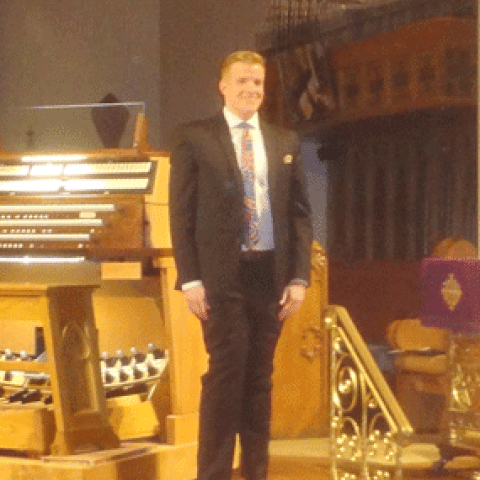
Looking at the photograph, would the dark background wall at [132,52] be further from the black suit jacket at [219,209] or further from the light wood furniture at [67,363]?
the black suit jacket at [219,209]

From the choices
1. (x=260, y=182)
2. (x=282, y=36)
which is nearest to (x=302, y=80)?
(x=282, y=36)

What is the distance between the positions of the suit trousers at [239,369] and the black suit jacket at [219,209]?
54 millimetres

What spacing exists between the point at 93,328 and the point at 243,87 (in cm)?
115

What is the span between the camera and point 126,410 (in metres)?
3.85

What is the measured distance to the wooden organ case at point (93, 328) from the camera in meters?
3.53

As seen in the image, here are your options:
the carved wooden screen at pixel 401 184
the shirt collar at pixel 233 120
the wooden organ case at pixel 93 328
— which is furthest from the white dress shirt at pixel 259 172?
the carved wooden screen at pixel 401 184

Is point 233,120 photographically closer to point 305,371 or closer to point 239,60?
point 239,60

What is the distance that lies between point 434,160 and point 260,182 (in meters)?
5.16

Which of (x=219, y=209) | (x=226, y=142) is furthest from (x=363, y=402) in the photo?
(x=226, y=142)

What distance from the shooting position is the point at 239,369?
2920mm

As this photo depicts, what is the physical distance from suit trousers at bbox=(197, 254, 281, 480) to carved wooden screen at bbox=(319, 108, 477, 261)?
4772 mm

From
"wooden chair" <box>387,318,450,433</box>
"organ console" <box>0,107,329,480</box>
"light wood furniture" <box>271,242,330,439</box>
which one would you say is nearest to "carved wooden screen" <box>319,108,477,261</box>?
"wooden chair" <box>387,318,450,433</box>

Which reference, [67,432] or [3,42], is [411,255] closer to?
[3,42]

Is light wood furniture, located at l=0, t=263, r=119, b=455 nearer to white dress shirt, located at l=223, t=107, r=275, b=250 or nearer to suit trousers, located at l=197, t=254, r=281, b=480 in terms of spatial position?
suit trousers, located at l=197, t=254, r=281, b=480
